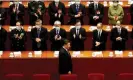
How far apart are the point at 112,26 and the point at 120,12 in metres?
0.53

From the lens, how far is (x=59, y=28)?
12633mm

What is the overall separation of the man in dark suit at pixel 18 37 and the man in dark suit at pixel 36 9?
45.7 inches

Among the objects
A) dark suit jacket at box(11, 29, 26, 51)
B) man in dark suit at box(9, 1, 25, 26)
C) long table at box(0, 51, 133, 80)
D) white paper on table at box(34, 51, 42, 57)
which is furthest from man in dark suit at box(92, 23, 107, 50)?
man in dark suit at box(9, 1, 25, 26)

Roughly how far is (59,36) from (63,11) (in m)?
1.42

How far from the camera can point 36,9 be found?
13625 millimetres

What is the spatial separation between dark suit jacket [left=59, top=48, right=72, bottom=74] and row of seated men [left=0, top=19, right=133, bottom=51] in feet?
5.50

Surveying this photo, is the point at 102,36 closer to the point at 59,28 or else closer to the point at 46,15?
the point at 59,28

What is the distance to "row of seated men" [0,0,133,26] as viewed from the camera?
1356 centimetres

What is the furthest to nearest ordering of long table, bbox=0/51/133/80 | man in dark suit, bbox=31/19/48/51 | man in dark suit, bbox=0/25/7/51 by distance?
man in dark suit, bbox=0/25/7/51, man in dark suit, bbox=31/19/48/51, long table, bbox=0/51/133/80

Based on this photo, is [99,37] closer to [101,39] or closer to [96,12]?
[101,39]

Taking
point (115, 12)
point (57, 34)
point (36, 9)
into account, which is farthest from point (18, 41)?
point (115, 12)

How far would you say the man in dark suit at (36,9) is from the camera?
1360cm

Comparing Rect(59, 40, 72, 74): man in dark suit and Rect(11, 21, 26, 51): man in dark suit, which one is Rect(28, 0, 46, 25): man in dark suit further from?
Rect(59, 40, 72, 74): man in dark suit

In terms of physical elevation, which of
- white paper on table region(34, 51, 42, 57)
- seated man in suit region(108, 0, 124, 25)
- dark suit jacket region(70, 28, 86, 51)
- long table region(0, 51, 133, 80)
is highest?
seated man in suit region(108, 0, 124, 25)
